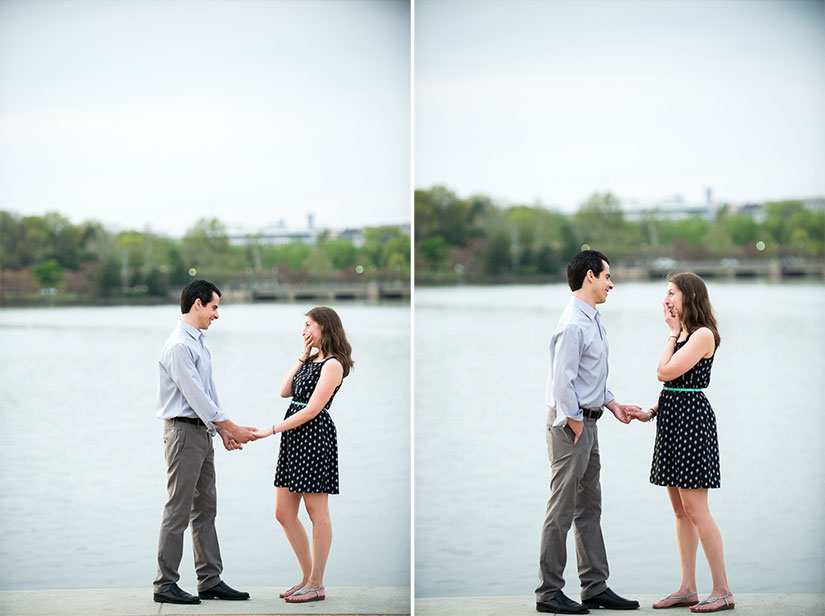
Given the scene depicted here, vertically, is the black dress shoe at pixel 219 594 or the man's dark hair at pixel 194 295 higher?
the man's dark hair at pixel 194 295

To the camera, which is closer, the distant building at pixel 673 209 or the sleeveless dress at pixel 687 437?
the sleeveless dress at pixel 687 437

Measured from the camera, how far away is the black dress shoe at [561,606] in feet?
13.1

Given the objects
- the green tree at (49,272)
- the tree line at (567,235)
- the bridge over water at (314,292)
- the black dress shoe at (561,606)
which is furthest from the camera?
the tree line at (567,235)

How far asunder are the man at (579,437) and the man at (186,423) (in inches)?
48.5

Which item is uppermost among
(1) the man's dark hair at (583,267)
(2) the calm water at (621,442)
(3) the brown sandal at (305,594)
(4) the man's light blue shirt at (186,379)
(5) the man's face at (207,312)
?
(1) the man's dark hair at (583,267)

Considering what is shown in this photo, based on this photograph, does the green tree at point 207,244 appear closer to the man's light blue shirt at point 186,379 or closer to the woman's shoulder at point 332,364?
the man's light blue shirt at point 186,379

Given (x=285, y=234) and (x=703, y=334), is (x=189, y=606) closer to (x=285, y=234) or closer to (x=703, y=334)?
(x=703, y=334)

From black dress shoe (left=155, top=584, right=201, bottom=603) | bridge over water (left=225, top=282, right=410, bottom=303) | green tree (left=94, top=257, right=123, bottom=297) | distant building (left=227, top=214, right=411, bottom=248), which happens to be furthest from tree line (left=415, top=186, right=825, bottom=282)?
black dress shoe (left=155, top=584, right=201, bottom=603)

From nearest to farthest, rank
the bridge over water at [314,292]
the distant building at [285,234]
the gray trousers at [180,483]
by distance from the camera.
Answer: the gray trousers at [180,483] < the distant building at [285,234] < the bridge over water at [314,292]

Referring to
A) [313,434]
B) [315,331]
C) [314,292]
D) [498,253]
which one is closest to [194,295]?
[315,331]

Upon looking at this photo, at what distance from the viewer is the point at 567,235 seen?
2936cm

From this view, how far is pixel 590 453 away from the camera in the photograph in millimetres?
3994

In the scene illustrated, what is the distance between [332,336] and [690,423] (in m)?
1.43

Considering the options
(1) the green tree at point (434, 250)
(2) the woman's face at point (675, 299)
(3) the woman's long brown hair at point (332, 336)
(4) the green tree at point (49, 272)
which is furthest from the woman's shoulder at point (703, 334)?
(1) the green tree at point (434, 250)
